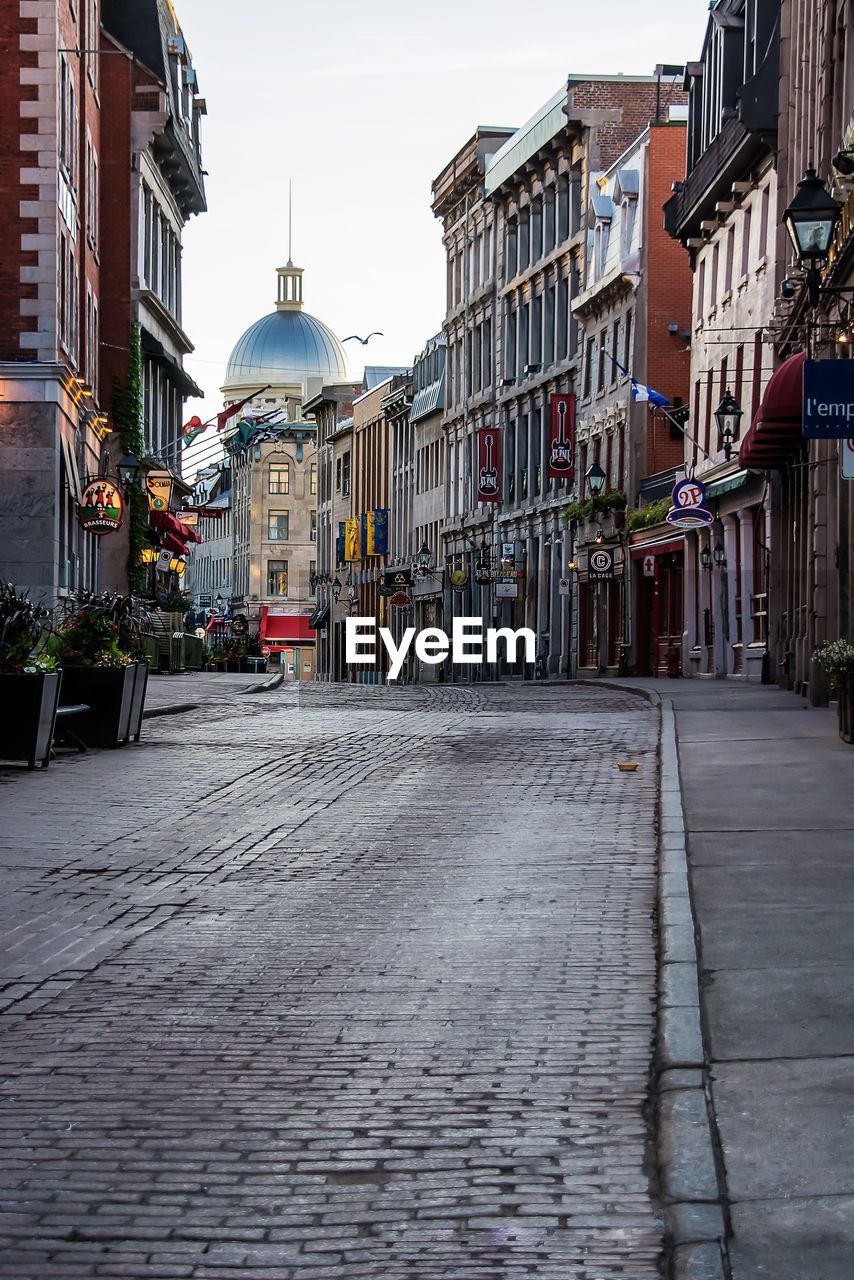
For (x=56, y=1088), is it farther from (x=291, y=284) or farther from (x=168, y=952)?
(x=291, y=284)

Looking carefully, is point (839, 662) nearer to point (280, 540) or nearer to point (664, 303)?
point (664, 303)

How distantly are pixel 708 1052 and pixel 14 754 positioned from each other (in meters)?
10.9

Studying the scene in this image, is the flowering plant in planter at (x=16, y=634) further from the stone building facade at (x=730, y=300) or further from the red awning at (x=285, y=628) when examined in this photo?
the red awning at (x=285, y=628)

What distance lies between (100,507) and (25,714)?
2351cm

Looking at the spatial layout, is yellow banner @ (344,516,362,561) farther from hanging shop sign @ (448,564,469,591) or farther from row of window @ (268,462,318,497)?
row of window @ (268,462,318,497)

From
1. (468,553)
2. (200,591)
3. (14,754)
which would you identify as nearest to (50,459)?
(14,754)

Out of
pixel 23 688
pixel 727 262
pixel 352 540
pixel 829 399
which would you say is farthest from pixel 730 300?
pixel 352 540

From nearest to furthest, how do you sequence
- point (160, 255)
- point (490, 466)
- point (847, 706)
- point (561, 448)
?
point (847, 706) → point (160, 255) → point (561, 448) → point (490, 466)

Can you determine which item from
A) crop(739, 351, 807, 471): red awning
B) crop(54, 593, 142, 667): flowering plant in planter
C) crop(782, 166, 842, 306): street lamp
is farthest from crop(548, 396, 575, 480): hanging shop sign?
crop(54, 593, 142, 667): flowering plant in planter

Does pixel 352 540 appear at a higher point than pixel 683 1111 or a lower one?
higher

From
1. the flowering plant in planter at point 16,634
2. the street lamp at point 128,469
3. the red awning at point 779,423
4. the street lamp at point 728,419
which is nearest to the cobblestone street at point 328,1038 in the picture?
the flowering plant in planter at point 16,634

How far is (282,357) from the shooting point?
16912cm

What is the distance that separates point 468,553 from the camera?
252 ft

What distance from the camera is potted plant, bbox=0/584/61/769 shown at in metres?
16.1
